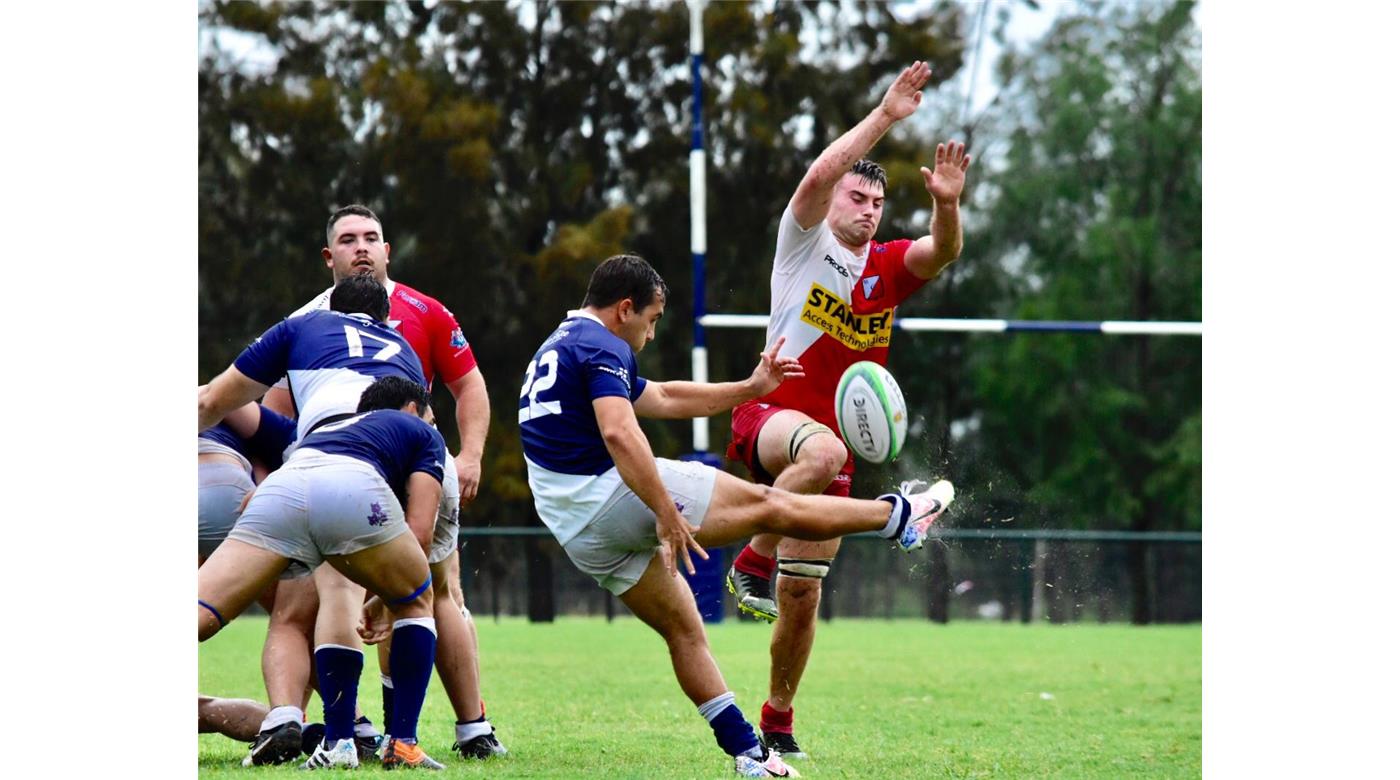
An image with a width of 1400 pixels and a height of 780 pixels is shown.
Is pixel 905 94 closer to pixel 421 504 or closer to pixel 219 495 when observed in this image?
pixel 421 504

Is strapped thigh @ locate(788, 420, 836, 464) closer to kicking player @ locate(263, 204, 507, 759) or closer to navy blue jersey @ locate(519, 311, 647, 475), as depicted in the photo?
navy blue jersey @ locate(519, 311, 647, 475)

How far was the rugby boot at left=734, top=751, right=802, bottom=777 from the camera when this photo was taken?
4.69 m

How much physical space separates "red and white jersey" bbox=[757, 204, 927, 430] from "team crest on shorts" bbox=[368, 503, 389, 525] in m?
1.81

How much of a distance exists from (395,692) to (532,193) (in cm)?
1114

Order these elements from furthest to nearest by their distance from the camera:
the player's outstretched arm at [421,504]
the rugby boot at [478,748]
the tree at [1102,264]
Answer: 1. the tree at [1102,264]
2. the rugby boot at [478,748]
3. the player's outstretched arm at [421,504]

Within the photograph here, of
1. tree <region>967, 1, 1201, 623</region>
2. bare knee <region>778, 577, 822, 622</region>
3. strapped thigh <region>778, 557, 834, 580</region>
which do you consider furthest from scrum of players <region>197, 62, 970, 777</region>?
tree <region>967, 1, 1201, 623</region>

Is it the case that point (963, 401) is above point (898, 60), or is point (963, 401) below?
below

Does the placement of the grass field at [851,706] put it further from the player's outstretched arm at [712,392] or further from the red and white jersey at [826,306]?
the red and white jersey at [826,306]

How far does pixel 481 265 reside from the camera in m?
15.0

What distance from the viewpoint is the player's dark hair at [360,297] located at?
5066 mm

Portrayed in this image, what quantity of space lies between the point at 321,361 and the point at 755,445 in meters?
1.62

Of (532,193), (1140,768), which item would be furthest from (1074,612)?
(1140,768)

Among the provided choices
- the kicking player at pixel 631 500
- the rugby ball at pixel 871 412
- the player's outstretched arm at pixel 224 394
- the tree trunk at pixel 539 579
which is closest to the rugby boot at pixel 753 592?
the rugby ball at pixel 871 412
